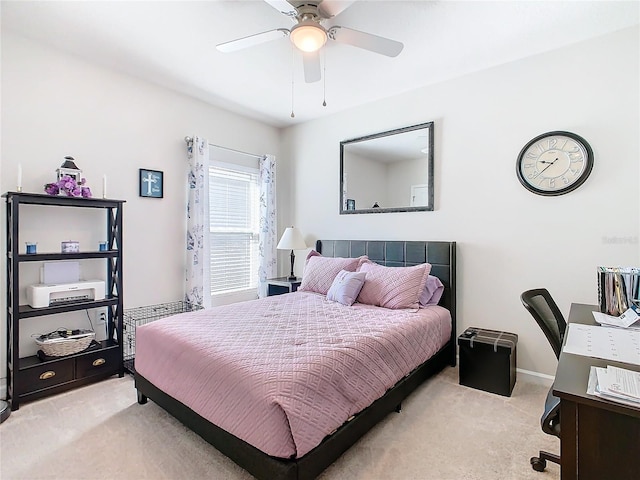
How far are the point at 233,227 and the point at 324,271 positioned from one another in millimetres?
1444

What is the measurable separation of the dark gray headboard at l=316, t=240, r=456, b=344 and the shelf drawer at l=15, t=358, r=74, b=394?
2709 mm

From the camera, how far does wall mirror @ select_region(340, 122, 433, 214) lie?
11.2ft

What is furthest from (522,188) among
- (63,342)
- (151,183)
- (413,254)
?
(63,342)

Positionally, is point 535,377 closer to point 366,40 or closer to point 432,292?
point 432,292

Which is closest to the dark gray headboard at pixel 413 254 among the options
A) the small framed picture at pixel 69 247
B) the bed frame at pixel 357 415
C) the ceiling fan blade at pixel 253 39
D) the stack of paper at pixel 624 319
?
the bed frame at pixel 357 415

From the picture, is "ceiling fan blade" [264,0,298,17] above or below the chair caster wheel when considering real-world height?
above

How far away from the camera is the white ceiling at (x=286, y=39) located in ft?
7.29

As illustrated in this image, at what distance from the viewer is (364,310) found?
9.22 feet

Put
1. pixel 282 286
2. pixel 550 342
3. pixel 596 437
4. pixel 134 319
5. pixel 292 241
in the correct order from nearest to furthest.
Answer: pixel 596 437 → pixel 550 342 → pixel 134 319 → pixel 282 286 → pixel 292 241

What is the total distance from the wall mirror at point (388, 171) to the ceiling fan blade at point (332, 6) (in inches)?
66.2

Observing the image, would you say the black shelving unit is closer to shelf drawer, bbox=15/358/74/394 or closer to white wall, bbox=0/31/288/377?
shelf drawer, bbox=15/358/74/394

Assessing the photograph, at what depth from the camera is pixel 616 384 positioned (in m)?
0.94

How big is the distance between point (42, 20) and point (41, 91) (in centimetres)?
55

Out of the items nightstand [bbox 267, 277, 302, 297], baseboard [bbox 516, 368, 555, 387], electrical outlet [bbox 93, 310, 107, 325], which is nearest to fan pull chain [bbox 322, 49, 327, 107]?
nightstand [bbox 267, 277, 302, 297]
